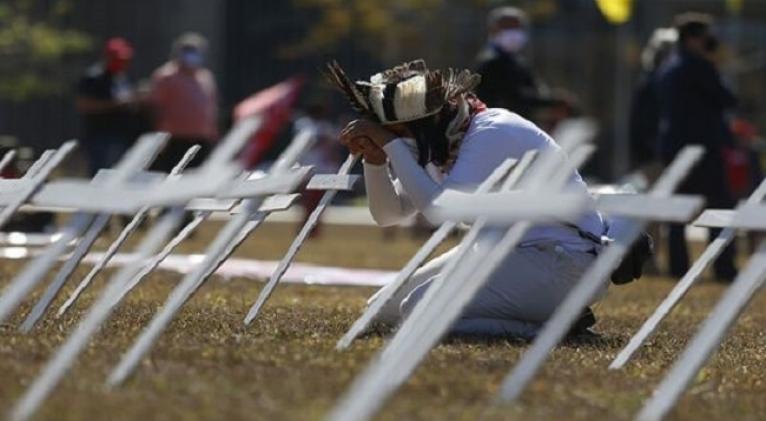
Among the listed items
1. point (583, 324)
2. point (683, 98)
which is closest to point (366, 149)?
point (583, 324)

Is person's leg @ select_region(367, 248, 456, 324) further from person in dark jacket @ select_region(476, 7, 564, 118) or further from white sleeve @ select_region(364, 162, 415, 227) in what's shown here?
person in dark jacket @ select_region(476, 7, 564, 118)

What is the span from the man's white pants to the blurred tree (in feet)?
96.4

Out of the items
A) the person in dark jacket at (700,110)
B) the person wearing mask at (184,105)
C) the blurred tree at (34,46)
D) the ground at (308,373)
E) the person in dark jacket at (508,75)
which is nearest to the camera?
the ground at (308,373)

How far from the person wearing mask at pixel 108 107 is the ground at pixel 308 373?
10.7 meters

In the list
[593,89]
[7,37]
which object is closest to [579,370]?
[7,37]

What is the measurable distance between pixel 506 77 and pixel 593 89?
95.4ft

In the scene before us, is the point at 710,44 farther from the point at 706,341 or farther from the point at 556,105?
the point at 706,341

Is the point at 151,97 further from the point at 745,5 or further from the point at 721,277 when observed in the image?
the point at 745,5

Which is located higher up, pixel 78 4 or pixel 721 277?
pixel 721 277

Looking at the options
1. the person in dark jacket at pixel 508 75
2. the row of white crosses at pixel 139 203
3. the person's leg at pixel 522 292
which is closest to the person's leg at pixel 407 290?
the person's leg at pixel 522 292

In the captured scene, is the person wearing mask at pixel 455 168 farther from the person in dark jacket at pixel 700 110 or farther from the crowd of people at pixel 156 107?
the crowd of people at pixel 156 107

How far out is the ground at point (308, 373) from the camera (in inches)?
242

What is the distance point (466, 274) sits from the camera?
624cm

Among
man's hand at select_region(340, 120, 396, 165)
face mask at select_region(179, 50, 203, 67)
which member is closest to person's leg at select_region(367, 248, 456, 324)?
man's hand at select_region(340, 120, 396, 165)
